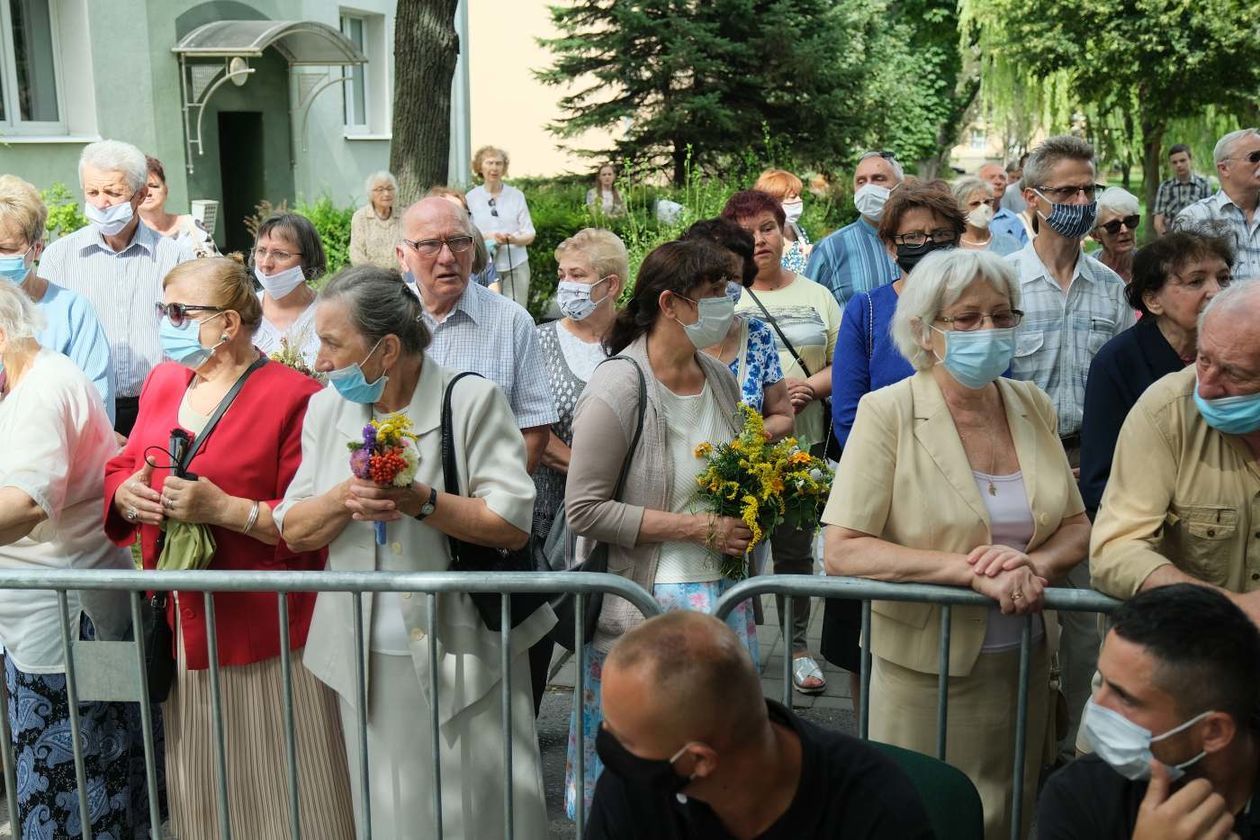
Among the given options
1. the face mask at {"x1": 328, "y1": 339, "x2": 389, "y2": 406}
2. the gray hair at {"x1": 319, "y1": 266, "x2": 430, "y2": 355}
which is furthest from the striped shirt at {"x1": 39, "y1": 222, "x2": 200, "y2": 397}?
the face mask at {"x1": 328, "y1": 339, "x2": 389, "y2": 406}

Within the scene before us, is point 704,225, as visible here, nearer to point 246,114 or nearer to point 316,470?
point 316,470

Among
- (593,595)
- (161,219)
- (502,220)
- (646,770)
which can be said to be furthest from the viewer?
(502,220)

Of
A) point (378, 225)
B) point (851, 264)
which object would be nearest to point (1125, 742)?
point (851, 264)

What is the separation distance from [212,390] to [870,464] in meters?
2.15

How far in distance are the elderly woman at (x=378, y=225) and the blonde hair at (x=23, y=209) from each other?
6.00 metres

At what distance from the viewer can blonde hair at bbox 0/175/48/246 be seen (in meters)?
5.40

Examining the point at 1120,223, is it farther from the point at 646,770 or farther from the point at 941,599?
the point at 646,770

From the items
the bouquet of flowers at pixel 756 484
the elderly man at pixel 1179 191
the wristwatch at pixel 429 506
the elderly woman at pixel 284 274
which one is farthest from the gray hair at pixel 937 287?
the elderly man at pixel 1179 191

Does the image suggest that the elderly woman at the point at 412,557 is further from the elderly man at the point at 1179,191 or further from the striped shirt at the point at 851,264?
the elderly man at the point at 1179,191

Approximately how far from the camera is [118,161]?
6.40 m

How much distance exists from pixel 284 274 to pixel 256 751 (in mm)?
2497

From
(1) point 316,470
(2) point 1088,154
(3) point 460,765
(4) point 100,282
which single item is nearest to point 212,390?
(1) point 316,470

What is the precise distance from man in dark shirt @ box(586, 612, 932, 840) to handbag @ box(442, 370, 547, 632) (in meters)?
1.16

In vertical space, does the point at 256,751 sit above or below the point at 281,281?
below
